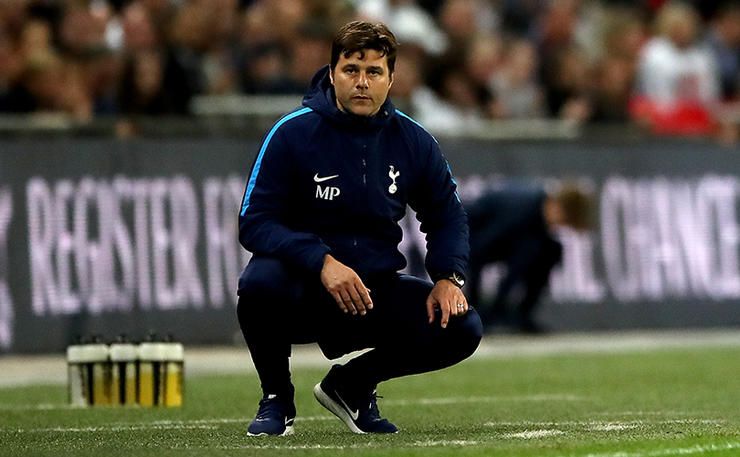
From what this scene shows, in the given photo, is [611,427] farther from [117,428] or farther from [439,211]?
[117,428]

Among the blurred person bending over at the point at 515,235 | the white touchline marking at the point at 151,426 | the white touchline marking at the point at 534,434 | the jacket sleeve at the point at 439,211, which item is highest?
the jacket sleeve at the point at 439,211

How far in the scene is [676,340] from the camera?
727 inches

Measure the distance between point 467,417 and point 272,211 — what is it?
2130 millimetres

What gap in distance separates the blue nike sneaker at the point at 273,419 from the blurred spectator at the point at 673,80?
43.6 feet

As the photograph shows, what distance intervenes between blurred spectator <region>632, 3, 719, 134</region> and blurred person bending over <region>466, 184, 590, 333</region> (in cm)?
272

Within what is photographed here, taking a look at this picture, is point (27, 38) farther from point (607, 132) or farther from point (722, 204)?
point (722, 204)

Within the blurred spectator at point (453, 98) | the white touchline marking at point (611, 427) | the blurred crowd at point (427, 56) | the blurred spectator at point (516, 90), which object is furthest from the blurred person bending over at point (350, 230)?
the blurred spectator at point (516, 90)

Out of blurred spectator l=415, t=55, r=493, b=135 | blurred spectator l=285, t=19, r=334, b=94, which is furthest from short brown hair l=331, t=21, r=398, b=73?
blurred spectator l=415, t=55, r=493, b=135

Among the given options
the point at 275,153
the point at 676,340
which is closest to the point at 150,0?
the point at 676,340

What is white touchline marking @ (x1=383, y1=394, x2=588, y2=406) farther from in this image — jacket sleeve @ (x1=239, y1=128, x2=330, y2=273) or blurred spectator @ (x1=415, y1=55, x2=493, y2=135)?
blurred spectator @ (x1=415, y1=55, x2=493, y2=135)

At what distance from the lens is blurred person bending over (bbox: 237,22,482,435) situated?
27.1 feet

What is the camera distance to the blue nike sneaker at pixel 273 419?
27.9 ft

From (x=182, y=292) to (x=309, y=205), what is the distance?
905cm

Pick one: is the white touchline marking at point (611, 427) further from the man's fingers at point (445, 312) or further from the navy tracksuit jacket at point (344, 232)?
the man's fingers at point (445, 312)
